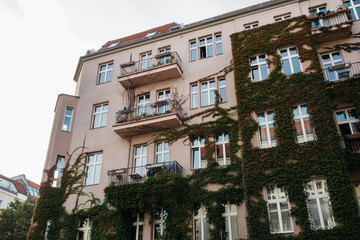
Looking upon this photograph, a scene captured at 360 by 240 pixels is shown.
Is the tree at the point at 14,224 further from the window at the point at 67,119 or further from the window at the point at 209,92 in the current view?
the window at the point at 209,92

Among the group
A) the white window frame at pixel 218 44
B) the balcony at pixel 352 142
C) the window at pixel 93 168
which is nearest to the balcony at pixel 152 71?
the white window frame at pixel 218 44

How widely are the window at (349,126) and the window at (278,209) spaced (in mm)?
3762

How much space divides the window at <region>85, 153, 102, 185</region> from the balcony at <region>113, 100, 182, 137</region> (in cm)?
210

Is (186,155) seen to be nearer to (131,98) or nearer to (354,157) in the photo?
(131,98)

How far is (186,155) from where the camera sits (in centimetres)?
1684

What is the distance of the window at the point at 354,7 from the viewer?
17145 millimetres

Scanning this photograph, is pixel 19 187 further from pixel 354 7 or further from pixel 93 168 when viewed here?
pixel 354 7

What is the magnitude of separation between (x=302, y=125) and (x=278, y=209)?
4.00 m

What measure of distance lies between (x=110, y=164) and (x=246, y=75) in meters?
9.24

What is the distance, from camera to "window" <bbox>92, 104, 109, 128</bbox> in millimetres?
20391

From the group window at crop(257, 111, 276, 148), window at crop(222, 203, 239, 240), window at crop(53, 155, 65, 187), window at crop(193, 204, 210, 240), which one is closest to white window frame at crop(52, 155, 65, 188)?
window at crop(53, 155, 65, 187)

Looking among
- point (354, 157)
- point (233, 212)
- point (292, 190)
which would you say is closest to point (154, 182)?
point (233, 212)

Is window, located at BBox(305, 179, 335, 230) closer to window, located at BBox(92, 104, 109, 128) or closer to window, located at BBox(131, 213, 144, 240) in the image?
window, located at BBox(131, 213, 144, 240)

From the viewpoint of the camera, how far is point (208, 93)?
1836 cm
